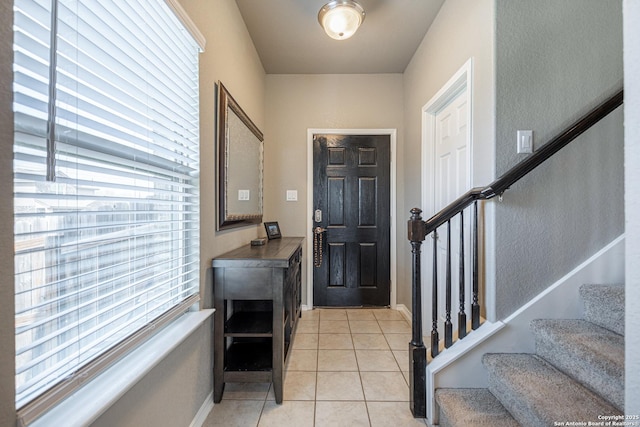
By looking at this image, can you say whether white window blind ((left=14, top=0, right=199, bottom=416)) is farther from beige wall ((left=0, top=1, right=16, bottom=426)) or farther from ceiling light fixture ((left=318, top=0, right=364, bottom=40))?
ceiling light fixture ((left=318, top=0, right=364, bottom=40))

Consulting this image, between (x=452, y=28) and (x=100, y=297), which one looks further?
(x=452, y=28)

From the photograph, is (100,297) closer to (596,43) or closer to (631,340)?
(631,340)

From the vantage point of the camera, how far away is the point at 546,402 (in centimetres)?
112

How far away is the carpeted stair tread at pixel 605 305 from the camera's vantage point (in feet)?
4.25

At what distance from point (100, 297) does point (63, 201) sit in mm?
314

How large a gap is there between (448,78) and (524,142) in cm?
82

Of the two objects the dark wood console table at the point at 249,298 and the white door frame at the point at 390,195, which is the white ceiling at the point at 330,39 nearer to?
the white door frame at the point at 390,195

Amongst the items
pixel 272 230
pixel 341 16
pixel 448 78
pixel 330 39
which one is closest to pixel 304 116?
pixel 330 39

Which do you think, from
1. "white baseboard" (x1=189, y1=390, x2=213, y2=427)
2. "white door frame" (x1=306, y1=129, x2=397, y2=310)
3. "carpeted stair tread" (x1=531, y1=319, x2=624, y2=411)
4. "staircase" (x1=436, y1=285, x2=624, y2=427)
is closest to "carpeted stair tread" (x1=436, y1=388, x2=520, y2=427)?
"staircase" (x1=436, y1=285, x2=624, y2=427)

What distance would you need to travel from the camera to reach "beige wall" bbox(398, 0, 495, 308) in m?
1.54

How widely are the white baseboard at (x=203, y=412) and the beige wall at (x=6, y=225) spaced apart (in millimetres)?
1019

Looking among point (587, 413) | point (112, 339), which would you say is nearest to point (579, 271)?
point (587, 413)

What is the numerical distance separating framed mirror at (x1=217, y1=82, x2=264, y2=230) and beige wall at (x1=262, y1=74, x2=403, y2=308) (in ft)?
1.32

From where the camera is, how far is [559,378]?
1254mm
